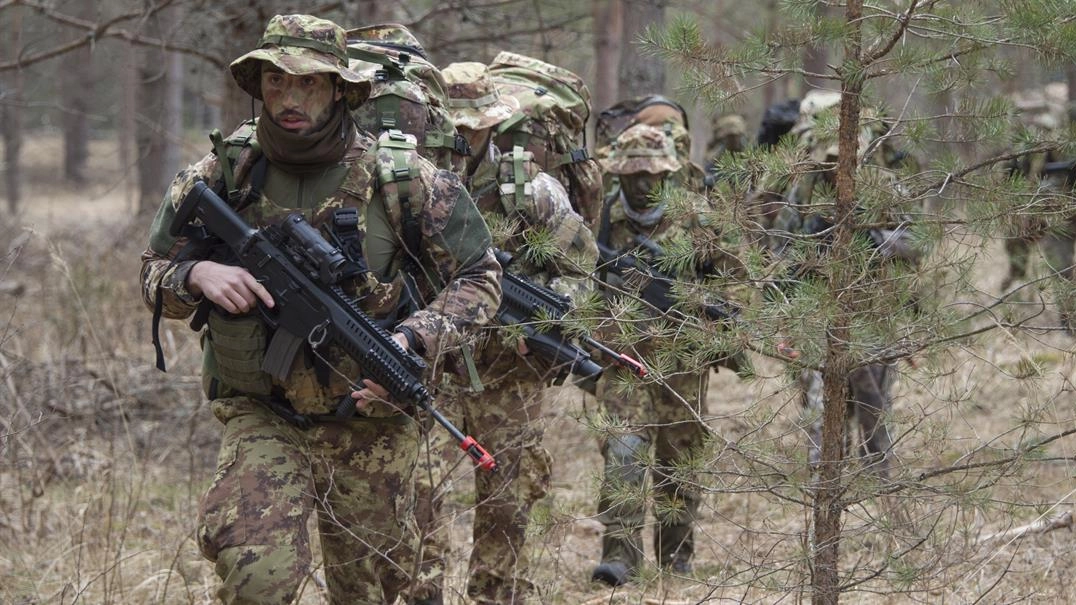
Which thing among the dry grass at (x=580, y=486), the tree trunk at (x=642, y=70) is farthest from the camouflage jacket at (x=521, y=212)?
the tree trunk at (x=642, y=70)

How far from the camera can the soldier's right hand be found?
11.3 feet

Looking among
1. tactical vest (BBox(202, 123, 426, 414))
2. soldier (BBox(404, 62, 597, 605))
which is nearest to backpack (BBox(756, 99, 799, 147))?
soldier (BBox(404, 62, 597, 605))

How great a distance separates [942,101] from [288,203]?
2115 millimetres

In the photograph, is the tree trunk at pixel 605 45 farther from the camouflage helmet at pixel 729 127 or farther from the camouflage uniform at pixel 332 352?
the camouflage uniform at pixel 332 352

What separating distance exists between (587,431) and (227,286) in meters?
1.17

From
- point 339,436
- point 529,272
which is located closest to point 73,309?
point 529,272

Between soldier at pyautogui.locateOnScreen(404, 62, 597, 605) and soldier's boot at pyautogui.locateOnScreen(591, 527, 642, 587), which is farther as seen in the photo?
soldier's boot at pyautogui.locateOnScreen(591, 527, 642, 587)

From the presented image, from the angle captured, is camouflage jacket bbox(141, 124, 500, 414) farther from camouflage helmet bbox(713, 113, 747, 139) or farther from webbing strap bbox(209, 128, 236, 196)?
camouflage helmet bbox(713, 113, 747, 139)

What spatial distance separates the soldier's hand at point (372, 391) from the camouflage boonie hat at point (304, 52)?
82 centimetres

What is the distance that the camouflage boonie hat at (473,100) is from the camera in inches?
187

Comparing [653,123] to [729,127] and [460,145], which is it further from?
[729,127]

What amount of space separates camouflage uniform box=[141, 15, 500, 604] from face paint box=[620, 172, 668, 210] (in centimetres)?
186

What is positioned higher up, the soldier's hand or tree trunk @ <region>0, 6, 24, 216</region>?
tree trunk @ <region>0, 6, 24, 216</region>

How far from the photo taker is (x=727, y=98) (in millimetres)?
3369
